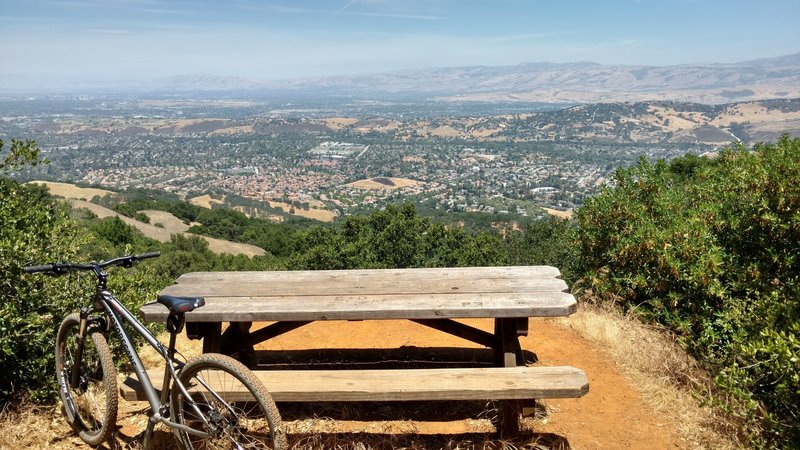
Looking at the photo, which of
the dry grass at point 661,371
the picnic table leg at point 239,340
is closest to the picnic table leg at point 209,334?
the picnic table leg at point 239,340

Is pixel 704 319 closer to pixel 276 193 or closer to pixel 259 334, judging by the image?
pixel 259 334

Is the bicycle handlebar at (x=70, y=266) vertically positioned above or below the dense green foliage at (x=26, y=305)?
above

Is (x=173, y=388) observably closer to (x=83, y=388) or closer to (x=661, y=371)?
(x=83, y=388)

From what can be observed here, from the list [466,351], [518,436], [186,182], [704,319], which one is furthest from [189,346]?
[186,182]

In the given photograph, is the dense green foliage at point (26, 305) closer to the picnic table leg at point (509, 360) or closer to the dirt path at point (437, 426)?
the dirt path at point (437, 426)

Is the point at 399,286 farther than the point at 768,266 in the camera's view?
No

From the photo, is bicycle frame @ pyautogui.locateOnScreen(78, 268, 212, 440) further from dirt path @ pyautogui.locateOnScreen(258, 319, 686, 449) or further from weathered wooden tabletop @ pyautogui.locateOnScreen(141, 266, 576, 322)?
dirt path @ pyautogui.locateOnScreen(258, 319, 686, 449)

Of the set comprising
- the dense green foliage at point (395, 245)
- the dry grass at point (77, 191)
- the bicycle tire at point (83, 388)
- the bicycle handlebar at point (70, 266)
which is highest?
the bicycle handlebar at point (70, 266)

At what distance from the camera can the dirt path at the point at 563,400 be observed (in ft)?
10.6

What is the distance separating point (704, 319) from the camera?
4484 millimetres

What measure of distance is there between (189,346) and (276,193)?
8571 cm

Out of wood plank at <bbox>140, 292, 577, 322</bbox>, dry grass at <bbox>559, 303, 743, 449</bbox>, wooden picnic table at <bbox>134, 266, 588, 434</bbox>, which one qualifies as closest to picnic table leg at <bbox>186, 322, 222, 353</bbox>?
wooden picnic table at <bbox>134, 266, 588, 434</bbox>

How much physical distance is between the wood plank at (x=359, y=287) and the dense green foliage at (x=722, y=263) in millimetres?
1229

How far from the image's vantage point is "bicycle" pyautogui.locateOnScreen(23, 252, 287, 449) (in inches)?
97.7
